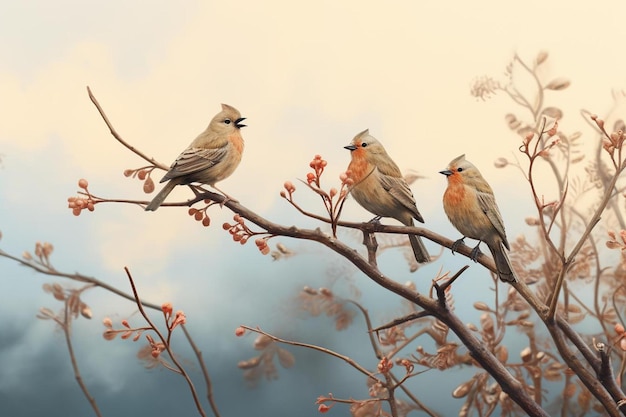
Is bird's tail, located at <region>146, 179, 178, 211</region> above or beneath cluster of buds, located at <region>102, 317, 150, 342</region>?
above

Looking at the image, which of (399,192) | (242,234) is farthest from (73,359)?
(399,192)

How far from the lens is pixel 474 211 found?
57.1 inches

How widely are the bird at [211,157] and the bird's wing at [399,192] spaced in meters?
0.29

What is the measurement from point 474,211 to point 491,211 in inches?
1.2

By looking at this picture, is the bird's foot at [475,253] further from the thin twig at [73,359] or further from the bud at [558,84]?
the thin twig at [73,359]

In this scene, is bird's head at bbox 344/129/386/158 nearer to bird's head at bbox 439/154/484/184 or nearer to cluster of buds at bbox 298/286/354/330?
bird's head at bbox 439/154/484/184

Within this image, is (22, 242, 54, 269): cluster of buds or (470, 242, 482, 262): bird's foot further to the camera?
(22, 242, 54, 269): cluster of buds

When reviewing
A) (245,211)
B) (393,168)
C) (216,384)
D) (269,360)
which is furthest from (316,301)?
(245,211)

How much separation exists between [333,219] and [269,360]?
0.73 m

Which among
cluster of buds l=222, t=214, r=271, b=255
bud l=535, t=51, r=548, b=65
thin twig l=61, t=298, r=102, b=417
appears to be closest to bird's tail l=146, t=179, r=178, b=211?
cluster of buds l=222, t=214, r=271, b=255

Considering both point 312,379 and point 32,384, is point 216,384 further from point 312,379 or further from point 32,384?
point 32,384

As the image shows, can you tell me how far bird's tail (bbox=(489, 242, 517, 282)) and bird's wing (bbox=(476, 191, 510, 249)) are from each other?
0.02m

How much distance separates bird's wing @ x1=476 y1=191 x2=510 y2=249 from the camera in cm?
143

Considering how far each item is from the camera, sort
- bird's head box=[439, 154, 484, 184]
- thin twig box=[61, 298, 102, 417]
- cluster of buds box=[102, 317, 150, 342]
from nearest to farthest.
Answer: cluster of buds box=[102, 317, 150, 342] → bird's head box=[439, 154, 484, 184] → thin twig box=[61, 298, 102, 417]
